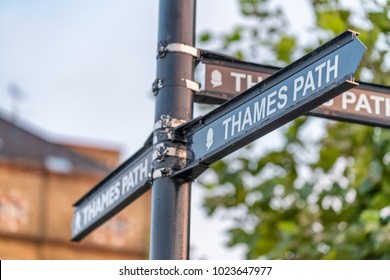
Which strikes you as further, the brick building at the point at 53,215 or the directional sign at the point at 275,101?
the brick building at the point at 53,215

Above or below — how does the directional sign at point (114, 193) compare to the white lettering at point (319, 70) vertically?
below

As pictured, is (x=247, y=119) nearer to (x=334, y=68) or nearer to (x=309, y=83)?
(x=309, y=83)

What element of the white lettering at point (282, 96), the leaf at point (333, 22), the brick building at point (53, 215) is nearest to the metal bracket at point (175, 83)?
the white lettering at point (282, 96)

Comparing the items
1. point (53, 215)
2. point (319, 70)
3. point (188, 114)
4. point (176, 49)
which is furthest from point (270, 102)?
point (53, 215)

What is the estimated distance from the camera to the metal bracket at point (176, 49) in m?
6.51

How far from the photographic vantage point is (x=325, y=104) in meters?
6.53

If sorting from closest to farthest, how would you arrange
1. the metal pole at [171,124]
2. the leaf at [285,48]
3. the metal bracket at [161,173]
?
the metal pole at [171,124], the metal bracket at [161,173], the leaf at [285,48]

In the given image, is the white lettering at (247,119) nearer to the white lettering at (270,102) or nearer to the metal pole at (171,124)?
the white lettering at (270,102)

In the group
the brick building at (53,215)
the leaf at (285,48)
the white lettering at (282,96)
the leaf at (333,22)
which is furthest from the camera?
the brick building at (53,215)

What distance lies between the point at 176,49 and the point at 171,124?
0.40 metres
